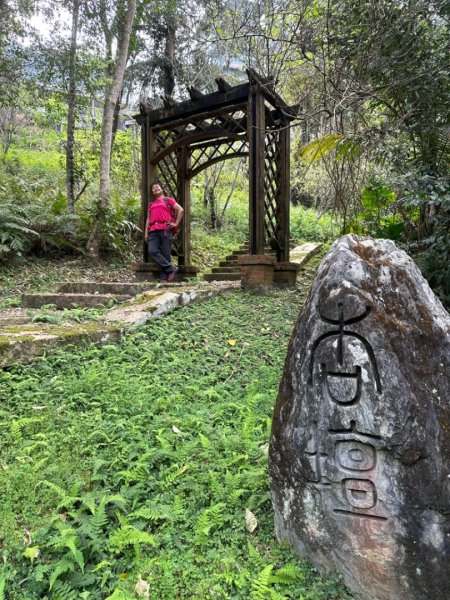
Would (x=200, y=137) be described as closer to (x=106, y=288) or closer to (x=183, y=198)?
(x=183, y=198)

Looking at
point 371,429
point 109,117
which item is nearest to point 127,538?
point 371,429

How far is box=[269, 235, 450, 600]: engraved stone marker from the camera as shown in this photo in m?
1.77

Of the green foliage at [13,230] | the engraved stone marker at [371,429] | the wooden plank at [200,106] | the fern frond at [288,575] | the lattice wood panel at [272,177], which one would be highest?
the wooden plank at [200,106]

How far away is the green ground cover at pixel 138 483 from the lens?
200 centimetres

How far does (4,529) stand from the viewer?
2246mm

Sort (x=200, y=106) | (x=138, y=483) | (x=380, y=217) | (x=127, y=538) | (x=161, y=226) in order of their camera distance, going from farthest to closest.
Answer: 1. (x=161, y=226)
2. (x=200, y=106)
3. (x=380, y=217)
4. (x=138, y=483)
5. (x=127, y=538)

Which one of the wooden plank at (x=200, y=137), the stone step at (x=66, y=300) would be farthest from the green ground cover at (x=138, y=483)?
the wooden plank at (x=200, y=137)

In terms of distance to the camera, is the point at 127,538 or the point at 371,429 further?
the point at 127,538

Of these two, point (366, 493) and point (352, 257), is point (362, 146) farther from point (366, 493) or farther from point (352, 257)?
point (366, 493)

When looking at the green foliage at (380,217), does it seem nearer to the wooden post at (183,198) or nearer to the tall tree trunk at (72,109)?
the wooden post at (183,198)

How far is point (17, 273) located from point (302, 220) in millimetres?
11941

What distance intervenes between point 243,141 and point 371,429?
24.4 ft

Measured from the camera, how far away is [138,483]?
2561mm

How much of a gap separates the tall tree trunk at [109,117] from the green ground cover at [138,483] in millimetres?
6756
